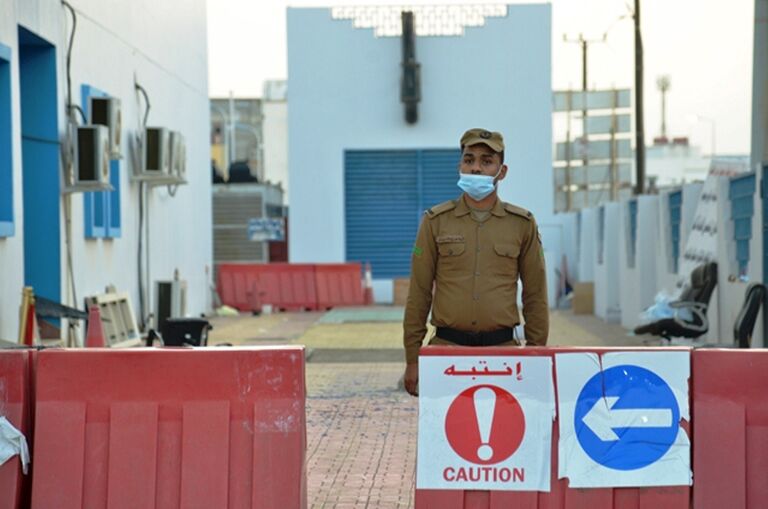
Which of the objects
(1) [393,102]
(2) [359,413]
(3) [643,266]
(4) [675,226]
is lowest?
(2) [359,413]

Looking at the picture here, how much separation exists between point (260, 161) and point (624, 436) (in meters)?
55.2

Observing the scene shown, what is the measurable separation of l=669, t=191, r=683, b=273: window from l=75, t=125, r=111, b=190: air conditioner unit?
31.2ft

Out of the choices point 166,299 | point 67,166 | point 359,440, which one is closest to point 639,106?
point 166,299

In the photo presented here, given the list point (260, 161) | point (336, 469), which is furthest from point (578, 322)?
point (260, 161)

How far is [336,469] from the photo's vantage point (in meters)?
10.6

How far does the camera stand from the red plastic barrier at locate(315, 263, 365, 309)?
119ft

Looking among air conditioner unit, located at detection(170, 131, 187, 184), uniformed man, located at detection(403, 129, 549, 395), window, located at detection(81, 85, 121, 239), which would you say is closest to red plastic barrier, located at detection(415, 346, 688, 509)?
uniformed man, located at detection(403, 129, 549, 395)

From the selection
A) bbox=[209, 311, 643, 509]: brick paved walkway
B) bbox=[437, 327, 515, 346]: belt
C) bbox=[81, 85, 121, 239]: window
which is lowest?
bbox=[209, 311, 643, 509]: brick paved walkway

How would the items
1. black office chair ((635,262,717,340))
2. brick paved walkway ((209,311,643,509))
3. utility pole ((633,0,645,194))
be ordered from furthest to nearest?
utility pole ((633,0,645,194)) < black office chair ((635,262,717,340)) < brick paved walkway ((209,311,643,509))

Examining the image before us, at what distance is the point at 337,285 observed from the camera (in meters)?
36.4

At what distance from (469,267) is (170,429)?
1.77 meters

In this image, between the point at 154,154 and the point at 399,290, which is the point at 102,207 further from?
the point at 399,290

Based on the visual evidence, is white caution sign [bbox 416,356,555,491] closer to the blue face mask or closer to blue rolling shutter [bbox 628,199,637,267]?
the blue face mask

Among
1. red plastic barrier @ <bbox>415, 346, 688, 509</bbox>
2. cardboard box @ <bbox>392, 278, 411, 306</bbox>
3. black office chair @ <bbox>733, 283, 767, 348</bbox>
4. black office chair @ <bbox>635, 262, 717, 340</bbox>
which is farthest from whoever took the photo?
cardboard box @ <bbox>392, 278, 411, 306</bbox>
